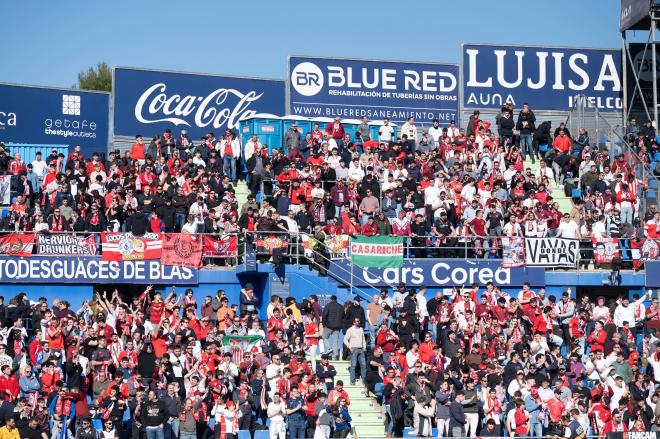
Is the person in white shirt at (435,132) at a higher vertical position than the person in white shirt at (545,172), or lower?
higher

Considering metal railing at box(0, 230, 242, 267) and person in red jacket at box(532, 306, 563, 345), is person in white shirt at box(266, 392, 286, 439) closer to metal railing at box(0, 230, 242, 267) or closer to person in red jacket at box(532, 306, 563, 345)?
person in red jacket at box(532, 306, 563, 345)

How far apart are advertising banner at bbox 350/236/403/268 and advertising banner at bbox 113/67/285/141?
971cm

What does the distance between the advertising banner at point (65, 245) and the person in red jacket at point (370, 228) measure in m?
6.84

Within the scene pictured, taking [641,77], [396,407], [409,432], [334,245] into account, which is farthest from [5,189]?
[641,77]

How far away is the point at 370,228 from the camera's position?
34750 mm

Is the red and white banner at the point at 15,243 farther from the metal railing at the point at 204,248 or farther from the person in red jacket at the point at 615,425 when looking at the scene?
the person in red jacket at the point at 615,425

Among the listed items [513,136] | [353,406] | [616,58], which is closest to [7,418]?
[353,406]

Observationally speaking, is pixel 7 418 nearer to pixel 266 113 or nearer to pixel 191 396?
pixel 191 396

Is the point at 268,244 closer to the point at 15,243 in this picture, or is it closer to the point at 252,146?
the point at 252,146

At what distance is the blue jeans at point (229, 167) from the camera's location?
38.1m

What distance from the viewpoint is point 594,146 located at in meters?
41.2

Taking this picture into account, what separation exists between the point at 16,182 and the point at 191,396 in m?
11.4

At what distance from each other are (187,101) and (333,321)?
14630 millimetres

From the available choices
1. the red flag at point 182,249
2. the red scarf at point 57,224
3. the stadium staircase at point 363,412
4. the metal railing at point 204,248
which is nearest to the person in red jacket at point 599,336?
the stadium staircase at point 363,412
